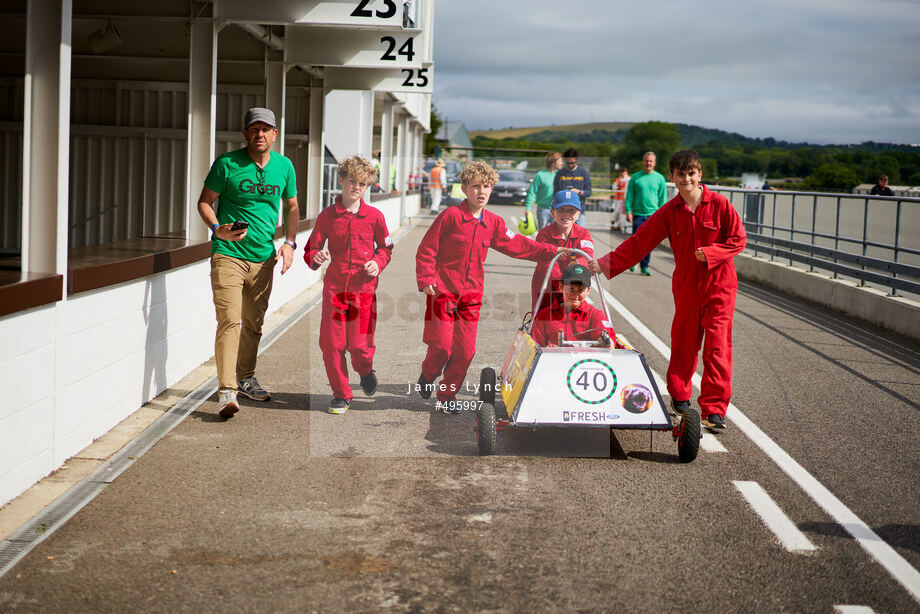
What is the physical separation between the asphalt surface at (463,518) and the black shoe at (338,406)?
0.07 meters

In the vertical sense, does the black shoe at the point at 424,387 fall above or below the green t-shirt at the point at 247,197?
below

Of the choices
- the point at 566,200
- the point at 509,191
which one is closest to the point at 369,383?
the point at 566,200

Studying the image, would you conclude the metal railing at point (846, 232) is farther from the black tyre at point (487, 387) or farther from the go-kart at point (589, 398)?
the black tyre at point (487, 387)

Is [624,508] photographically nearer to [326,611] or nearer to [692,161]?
[326,611]

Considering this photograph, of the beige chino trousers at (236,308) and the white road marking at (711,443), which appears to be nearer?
the white road marking at (711,443)

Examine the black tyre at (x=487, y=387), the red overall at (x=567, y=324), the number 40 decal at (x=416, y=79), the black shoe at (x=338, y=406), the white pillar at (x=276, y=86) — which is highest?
the number 40 decal at (x=416, y=79)

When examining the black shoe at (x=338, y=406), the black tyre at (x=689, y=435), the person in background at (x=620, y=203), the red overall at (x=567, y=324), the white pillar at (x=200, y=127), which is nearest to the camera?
the black tyre at (x=689, y=435)

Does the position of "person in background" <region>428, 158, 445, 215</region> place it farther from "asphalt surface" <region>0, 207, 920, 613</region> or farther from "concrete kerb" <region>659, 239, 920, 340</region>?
"asphalt surface" <region>0, 207, 920, 613</region>

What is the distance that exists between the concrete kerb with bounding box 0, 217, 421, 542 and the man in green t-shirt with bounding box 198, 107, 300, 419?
0.53m

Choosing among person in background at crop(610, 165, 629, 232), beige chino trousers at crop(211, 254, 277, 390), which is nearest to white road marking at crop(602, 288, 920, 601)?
beige chino trousers at crop(211, 254, 277, 390)

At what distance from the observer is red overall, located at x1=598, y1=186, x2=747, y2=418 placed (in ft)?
23.9

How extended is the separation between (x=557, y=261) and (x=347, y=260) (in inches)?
59.9

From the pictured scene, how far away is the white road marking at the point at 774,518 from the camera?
495 centimetres

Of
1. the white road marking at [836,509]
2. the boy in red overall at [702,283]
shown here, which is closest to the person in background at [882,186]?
the white road marking at [836,509]
